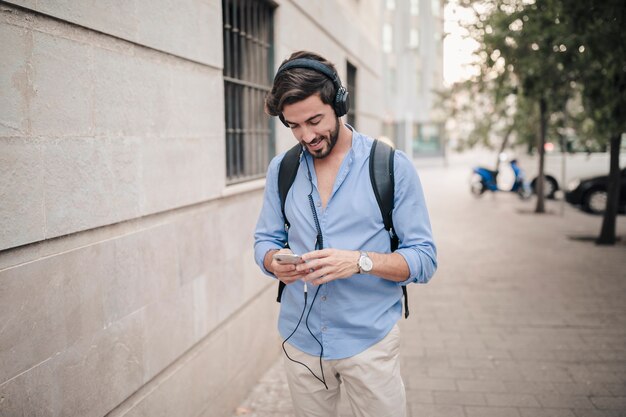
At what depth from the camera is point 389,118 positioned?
38.1 m

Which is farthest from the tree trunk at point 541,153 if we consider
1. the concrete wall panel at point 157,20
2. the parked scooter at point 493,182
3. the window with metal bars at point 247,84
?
the concrete wall panel at point 157,20

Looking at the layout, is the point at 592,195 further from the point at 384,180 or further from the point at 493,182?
the point at 384,180

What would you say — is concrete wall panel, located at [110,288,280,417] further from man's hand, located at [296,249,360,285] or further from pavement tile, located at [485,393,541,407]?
pavement tile, located at [485,393,541,407]

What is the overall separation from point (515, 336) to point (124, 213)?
433 cm

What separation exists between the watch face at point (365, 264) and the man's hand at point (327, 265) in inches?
0.7

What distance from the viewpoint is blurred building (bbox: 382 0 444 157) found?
135ft

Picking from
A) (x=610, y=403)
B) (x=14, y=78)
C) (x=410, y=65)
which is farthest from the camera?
(x=410, y=65)

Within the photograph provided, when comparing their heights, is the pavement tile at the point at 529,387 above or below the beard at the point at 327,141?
below

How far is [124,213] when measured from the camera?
105 inches

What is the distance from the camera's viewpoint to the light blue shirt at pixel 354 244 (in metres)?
2.23

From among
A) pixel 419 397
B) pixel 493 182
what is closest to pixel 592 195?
pixel 493 182

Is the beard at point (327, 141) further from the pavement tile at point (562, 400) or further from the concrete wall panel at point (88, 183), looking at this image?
the pavement tile at point (562, 400)

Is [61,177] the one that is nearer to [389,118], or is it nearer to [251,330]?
[251,330]

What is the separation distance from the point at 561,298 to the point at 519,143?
1129 centimetres
